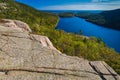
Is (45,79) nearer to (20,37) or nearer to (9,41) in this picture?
(9,41)

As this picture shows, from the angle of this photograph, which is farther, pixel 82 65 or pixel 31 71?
pixel 82 65

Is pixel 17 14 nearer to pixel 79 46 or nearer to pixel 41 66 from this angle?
pixel 79 46

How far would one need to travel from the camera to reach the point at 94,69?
29.0ft

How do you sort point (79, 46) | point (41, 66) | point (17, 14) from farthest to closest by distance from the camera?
point (17, 14) → point (79, 46) → point (41, 66)

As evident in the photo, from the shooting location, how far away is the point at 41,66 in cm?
837

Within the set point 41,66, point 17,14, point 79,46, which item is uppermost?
point 41,66

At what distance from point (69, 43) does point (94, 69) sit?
1082cm

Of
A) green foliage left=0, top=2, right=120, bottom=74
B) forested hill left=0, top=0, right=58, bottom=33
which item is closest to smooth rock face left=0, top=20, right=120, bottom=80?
green foliage left=0, top=2, right=120, bottom=74

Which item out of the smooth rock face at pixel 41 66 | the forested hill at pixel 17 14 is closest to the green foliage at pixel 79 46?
the forested hill at pixel 17 14

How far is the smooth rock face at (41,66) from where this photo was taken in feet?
24.9

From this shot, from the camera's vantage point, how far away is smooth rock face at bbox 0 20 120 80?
24.9ft

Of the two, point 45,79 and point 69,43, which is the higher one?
point 45,79

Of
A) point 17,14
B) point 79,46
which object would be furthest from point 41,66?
point 17,14

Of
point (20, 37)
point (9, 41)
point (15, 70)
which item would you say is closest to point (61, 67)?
point (15, 70)
